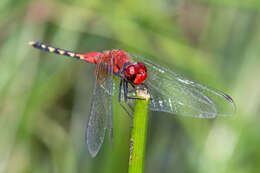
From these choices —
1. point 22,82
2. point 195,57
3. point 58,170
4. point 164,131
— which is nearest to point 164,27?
point 195,57

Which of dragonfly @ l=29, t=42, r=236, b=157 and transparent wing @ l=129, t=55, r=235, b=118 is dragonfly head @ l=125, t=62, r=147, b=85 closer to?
dragonfly @ l=29, t=42, r=236, b=157

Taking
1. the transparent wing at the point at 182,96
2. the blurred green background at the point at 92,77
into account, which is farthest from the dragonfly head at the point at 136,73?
the blurred green background at the point at 92,77

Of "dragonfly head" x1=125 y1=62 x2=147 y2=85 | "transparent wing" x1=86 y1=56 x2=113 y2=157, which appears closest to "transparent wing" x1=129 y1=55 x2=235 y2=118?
"dragonfly head" x1=125 y1=62 x2=147 y2=85

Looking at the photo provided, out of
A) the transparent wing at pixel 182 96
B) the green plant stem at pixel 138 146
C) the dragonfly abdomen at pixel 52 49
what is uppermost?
the dragonfly abdomen at pixel 52 49

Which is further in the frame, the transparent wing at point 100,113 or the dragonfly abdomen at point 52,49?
the dragonfly abdomen at point 52,49

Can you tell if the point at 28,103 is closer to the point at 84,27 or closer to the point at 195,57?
the point at 84,27

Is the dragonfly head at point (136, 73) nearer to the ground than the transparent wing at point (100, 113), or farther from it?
farther from it

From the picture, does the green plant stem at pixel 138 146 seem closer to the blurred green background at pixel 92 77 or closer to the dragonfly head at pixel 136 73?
the dragonfly head at pixel 136 73
